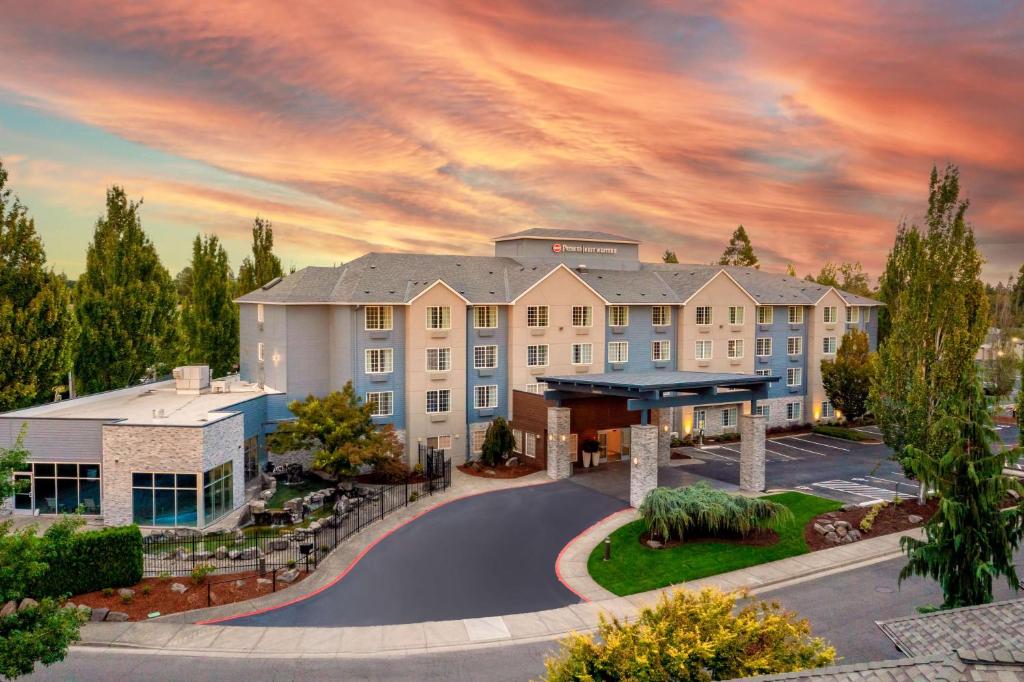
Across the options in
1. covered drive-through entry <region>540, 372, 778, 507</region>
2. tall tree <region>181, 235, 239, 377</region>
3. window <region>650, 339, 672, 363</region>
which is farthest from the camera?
tall tree <region>181, 235, 239, 377</region>

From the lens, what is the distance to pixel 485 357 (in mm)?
45062

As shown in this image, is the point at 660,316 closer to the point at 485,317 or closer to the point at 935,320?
the point at 485,317

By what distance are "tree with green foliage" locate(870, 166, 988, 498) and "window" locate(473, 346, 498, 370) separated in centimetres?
2321

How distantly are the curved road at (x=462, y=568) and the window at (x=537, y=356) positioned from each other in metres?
11.9

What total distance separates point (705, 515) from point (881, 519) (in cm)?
938

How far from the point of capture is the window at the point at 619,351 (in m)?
49.2

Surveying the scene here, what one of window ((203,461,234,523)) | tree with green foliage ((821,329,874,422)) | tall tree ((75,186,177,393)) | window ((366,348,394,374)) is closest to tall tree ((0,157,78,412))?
tall tree ((75,186,177,393))

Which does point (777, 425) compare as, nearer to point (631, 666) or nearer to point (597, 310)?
point (597, 310)

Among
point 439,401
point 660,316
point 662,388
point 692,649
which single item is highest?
point 660,316

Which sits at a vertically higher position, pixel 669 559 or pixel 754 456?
pixel 754 456

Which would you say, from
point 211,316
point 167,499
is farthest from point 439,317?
point 211,316

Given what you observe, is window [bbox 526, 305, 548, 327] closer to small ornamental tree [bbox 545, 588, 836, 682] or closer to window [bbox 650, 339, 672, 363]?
window [bbox 650, 339, 672, 363]

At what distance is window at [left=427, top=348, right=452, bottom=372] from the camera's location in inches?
1699

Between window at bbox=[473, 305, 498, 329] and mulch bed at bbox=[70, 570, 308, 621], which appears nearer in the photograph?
mulch bed at bbox=[70, 570, 308, 621]
